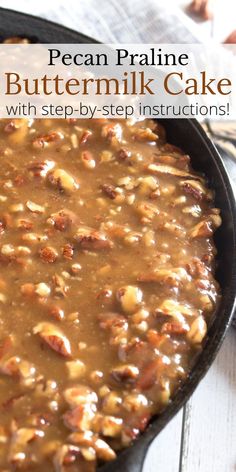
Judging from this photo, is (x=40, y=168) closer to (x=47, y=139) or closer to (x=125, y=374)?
(x=47, y=139)

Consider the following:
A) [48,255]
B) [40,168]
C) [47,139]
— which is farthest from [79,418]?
[47,139]

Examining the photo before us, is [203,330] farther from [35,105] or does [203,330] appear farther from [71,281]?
[35,105]

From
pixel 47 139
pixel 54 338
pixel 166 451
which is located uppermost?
pixel 47 139

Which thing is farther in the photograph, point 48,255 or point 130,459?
point 48,255

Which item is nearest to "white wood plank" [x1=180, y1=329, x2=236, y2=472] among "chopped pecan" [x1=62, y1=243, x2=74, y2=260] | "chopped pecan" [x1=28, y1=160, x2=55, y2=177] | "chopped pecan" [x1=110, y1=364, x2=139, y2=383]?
"chopped pecan" [x1=110, y1=364, x2=139, y2=383]

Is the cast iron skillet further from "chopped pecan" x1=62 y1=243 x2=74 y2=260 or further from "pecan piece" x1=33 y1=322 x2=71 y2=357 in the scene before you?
"chopped pecan" x1=62 y1=243 x2=74 y2=260

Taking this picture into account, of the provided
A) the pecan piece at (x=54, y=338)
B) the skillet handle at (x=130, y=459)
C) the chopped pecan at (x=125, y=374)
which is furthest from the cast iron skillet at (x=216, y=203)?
the pecan piece at (x=54, y=338)
